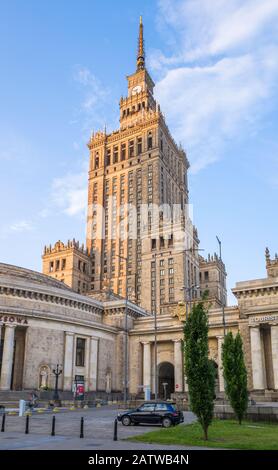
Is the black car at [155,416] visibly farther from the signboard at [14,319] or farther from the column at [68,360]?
the column at [68,360]

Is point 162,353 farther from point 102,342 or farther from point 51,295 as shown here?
point 51,295

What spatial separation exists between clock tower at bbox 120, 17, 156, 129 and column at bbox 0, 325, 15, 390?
95.4 meters

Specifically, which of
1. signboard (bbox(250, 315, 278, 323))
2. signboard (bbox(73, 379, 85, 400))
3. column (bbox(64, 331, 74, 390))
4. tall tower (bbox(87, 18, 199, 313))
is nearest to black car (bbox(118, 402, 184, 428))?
signboard (bbox(73, 379, 85, 400))

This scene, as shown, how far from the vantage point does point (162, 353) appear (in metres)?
65.6

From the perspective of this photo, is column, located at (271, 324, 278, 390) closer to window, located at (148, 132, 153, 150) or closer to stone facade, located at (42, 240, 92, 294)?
stone facade, located at (42, 240, 92, 294)

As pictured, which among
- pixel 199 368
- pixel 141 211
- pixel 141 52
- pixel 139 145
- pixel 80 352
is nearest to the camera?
pixel 199 368

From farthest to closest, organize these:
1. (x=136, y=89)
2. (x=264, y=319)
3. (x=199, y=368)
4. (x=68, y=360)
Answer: (x=136, y=89) → (x=68, y=360) → (x=264, y=319) → (x=199, y=368)

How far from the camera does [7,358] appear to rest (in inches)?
1987

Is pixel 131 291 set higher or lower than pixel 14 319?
higher

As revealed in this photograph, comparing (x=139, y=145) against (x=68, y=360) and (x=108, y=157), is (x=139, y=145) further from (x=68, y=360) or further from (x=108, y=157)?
(x=68, y=360)

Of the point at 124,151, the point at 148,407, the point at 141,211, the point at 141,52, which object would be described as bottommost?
the point at 148,407

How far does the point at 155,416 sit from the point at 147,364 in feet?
135

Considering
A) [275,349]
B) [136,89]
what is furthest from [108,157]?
[275,349]

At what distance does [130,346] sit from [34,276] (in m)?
18.7
